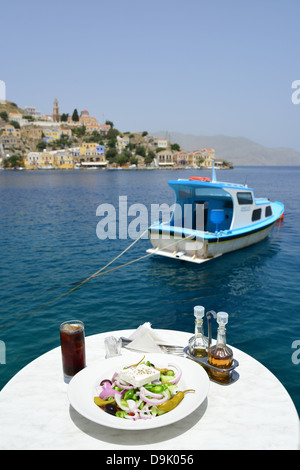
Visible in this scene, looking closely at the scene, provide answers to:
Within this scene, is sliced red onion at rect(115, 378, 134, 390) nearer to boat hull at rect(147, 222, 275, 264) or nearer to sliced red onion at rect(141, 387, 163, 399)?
sliced red onion at rect(141, 387, 163, 399)

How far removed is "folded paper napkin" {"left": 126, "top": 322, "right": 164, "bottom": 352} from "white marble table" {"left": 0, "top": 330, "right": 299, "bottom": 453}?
2.67ft

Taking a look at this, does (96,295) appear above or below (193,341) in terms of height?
below

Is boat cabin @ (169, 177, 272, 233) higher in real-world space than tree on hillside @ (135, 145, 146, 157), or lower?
lower

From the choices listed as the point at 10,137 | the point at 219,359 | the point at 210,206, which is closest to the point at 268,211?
the point at 210,206

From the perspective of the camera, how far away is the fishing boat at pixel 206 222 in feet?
48.1

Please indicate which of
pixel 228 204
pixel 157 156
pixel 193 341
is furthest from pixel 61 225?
pixel 157 156

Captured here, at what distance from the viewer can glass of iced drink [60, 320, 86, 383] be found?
11.1 feet

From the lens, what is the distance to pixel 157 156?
630 feet

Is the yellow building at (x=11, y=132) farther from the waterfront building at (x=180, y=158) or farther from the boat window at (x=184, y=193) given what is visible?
the boat window at (x=184, y=193)

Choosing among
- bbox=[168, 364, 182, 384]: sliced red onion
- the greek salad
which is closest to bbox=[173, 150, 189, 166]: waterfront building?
bbox=[168, 364, 182, 384]: sliced red onion

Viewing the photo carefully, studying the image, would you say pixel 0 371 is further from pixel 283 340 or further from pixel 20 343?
pixel 283 340

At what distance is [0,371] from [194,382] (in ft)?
19.8

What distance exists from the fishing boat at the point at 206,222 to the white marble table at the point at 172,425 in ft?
36.5

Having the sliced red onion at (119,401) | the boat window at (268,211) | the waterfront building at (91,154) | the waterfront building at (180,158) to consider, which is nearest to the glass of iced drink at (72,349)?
the sliced red onion at (119,401)
